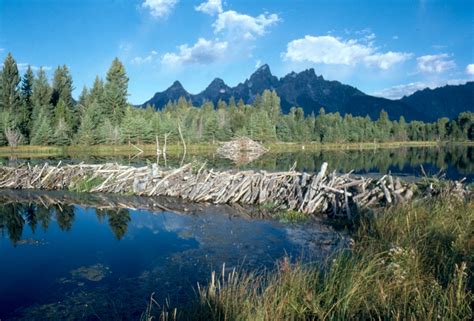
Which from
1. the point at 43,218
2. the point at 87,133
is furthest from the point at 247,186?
the point at 87,133

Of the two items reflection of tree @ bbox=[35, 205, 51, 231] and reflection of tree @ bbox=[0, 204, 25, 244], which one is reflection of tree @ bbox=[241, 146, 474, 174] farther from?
reflection of tree @ bbox=[0, 204, 25, 244]

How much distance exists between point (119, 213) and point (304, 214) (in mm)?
8140

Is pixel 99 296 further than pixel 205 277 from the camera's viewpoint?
No

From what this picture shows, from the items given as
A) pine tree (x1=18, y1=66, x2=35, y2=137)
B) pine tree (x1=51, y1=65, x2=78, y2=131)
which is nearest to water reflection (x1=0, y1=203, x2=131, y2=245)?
pine tree (x1=18, y1=66, x2=35, y2=137)

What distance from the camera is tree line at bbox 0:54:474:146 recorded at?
6875 centimetres

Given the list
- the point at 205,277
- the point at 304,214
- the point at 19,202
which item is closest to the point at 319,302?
the point at 205,277

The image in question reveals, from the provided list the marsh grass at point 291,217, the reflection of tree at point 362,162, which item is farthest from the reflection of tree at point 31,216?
the reflection of tree at point 362,162

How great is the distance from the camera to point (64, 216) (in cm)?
1489

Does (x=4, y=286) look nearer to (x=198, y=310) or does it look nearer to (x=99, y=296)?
(x=99, y=296)

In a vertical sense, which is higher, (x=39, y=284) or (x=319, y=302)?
(x=319, y=302)

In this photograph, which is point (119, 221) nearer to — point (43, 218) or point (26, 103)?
point (43, 218)

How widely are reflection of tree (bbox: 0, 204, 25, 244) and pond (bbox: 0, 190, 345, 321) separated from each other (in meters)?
0.03

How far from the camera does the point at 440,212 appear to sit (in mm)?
9094

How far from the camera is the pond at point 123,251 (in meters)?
6.77
